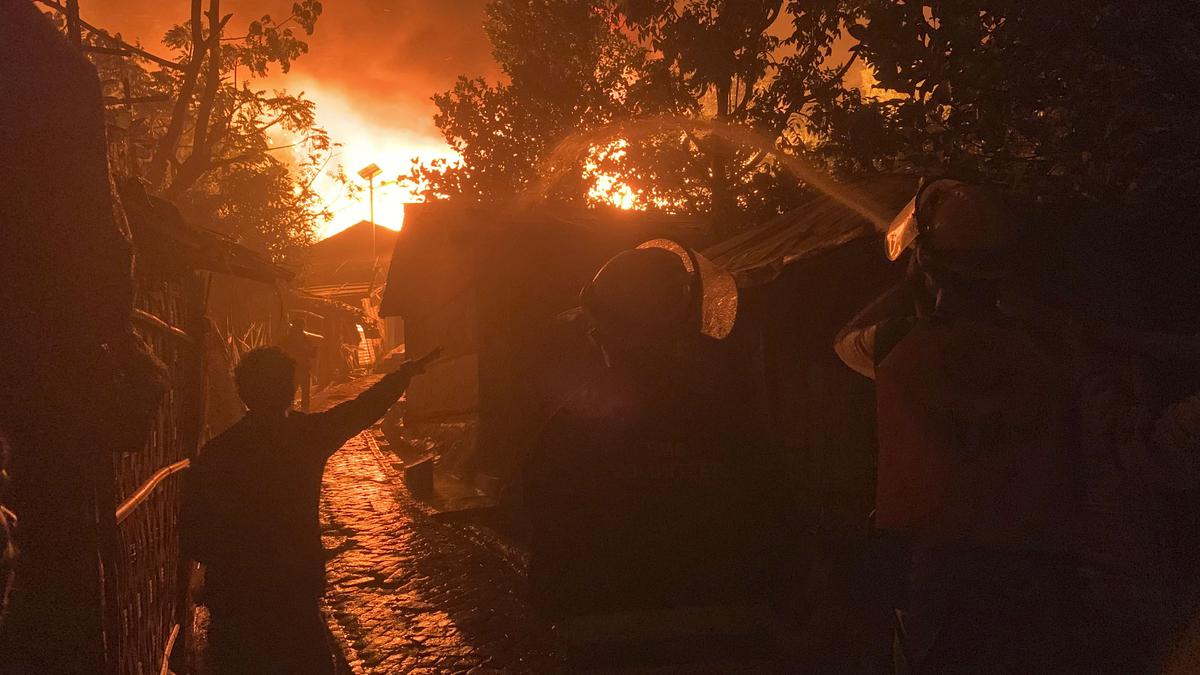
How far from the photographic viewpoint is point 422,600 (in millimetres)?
6691

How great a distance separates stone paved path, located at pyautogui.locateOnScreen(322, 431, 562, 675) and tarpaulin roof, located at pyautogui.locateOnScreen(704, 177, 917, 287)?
11.0 feet

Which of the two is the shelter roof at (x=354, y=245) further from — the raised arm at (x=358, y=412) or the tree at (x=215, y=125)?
the raised arm at (x=358, y=412)

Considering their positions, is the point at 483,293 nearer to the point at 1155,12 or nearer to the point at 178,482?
the point at 178,482

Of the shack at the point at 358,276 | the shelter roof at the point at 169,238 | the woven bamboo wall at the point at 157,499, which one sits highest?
the shack at the point at 358,276

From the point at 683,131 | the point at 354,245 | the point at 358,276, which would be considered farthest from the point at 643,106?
the point at 354,245

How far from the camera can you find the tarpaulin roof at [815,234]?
15.5 ft

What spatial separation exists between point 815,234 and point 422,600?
16.1 ft

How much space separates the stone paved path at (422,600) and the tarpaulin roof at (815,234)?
336 centimetres

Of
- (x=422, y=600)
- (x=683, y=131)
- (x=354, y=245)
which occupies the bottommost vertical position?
(x=422, y=600)

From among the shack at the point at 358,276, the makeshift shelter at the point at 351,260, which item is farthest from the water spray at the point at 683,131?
the makeshift shelter at the point at 351,260

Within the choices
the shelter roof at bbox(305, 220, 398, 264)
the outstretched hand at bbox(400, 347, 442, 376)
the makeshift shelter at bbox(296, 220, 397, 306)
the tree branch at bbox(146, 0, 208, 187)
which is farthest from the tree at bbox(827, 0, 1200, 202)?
the shelter roof at bbox(305, 220, 398, 264)

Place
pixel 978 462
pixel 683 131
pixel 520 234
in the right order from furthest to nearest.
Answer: pixel 683 131
pixel 520 234
pixel 978 462

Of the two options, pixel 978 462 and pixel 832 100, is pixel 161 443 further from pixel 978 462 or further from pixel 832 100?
pixel 832 100

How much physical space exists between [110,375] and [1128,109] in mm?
4317
